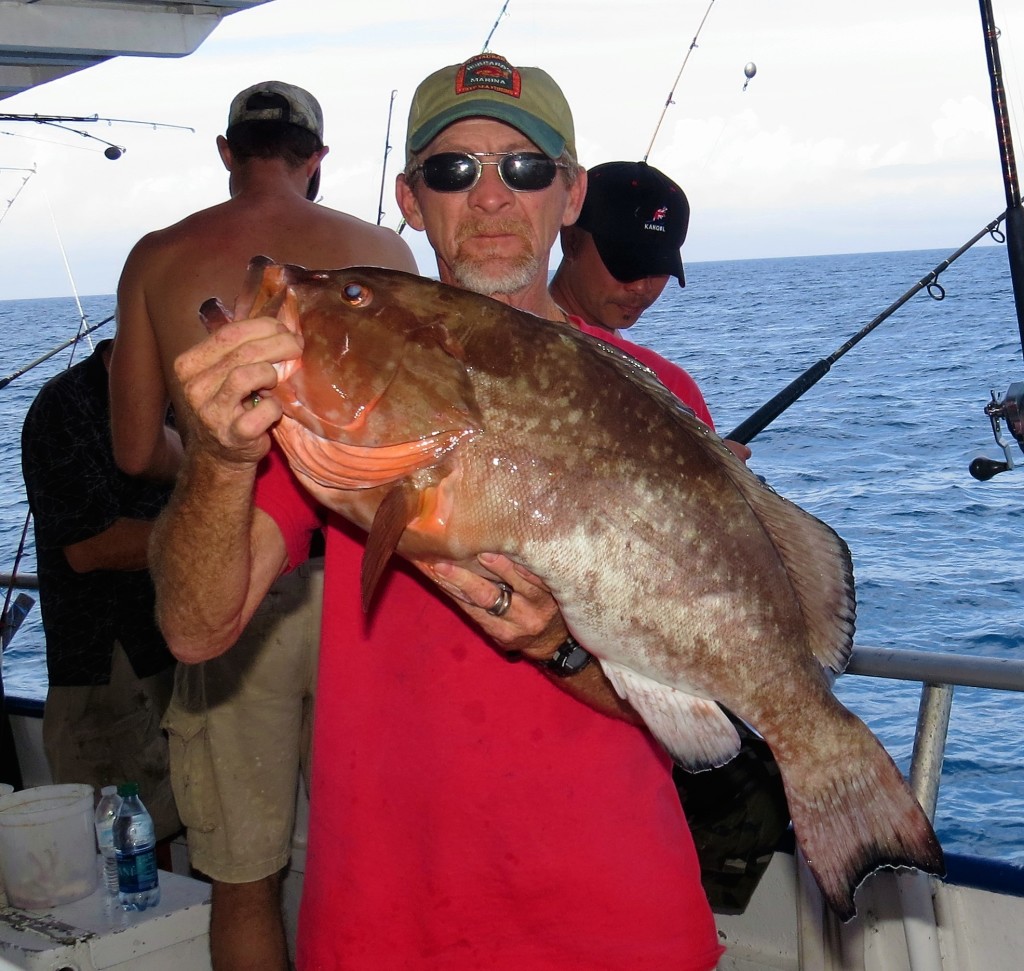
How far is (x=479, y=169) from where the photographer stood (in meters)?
2.12

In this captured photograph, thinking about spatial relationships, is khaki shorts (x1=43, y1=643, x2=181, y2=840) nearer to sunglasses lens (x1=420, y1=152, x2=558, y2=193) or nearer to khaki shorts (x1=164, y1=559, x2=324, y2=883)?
khaki shorts (x1=164, y1=559, x2=324, y2=883)

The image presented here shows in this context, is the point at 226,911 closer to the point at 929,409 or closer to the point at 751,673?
the point at 751,673

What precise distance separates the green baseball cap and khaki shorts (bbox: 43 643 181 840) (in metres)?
2.85

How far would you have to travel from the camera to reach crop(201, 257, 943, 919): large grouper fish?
171 cm

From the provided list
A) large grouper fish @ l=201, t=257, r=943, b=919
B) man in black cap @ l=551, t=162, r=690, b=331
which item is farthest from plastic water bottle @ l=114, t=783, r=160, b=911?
large grouper fish @ l=201, t=257, r=943, b=919

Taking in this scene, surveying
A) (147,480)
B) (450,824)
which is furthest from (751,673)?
(147,480)

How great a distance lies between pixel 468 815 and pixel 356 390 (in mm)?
722

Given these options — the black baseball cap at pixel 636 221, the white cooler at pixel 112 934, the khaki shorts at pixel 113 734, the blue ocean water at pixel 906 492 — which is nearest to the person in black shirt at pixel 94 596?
the khaki shorts at pixel 113 734

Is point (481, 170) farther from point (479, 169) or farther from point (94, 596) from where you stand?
point (94, 596)

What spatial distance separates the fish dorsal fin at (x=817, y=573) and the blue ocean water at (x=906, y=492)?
193 inches

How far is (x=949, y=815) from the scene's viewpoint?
722cm

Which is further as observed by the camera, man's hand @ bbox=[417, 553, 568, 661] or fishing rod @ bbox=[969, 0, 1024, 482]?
fishing rod @ bbox=[969, 0, 1024, 482]

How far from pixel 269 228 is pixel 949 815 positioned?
5764 mm

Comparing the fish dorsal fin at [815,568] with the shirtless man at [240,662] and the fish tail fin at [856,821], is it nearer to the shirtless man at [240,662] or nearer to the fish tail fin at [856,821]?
the fish tail fin at [856,821]
